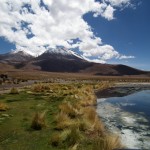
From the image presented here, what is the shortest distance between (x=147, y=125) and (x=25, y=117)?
9588mm

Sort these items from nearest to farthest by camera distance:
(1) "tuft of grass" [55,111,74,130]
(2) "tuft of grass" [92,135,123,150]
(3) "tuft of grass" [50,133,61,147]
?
(2) "tuft of grass" [92,135,123,150] → (3) "tuft of grass" [50,133,61,147] → (1) "tuft of grass" [55,111,74,130]

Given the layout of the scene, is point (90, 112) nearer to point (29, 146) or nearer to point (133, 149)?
point (133, 149)

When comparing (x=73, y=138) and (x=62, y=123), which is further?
(x=62, y=123)

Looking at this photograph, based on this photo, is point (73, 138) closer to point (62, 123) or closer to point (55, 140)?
point (55, 140)

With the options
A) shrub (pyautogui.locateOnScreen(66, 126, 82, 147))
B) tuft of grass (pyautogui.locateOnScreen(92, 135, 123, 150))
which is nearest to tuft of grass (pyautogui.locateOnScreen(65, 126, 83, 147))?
shrub (pyautogui.locateOnScreen(66, 126, 82, 147))

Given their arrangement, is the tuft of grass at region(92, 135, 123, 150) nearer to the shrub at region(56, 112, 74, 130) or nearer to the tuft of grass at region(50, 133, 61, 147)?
the tuft of grass at region(50, 133, 61, 147)

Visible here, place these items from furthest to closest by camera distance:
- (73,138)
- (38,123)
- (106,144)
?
(38,123) < (73,138) < (106,144)

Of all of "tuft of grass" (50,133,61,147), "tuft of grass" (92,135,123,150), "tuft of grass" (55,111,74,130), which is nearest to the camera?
"tuft of grass" (92,135,123,150)

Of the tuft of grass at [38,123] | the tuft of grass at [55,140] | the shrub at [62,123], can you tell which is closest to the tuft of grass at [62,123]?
the shrub at [62,123]

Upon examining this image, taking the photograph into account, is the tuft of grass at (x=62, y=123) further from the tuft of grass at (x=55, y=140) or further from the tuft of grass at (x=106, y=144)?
the tuft of grass at (x=106, y=144)

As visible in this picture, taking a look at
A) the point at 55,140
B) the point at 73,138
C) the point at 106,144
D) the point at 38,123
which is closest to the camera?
the point at 106,144

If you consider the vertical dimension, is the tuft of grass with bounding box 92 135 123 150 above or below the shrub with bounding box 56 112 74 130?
below

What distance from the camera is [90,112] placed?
2184cm

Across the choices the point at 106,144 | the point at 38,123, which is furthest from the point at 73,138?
the point at 38,123
